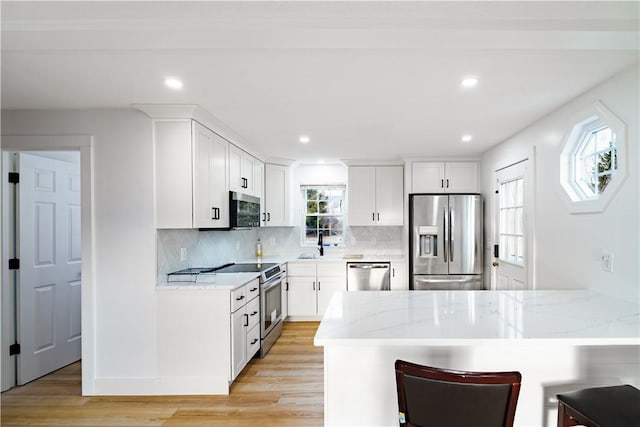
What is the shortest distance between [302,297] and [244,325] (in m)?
1.70

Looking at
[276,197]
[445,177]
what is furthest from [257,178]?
[445,177]

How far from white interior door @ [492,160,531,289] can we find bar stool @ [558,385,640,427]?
1.71m

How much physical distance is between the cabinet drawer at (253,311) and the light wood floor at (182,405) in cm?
44

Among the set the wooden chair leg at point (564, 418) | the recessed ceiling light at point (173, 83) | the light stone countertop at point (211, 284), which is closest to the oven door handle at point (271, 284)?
the light stone countertop at point (211, 284)

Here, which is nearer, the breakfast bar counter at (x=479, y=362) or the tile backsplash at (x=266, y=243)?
the breakfast bar counter at (x=479, y=362)

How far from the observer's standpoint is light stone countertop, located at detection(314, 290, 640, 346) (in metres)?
1.40

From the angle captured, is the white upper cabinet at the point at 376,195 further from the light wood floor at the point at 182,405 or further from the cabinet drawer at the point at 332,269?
the light wood floor at the point at 182,405

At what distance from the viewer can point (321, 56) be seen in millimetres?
1813

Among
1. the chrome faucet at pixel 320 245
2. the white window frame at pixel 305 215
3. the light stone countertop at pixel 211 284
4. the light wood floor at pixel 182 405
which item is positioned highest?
the white window frame at pixel 305 215

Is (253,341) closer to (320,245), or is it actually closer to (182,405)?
(182,405)

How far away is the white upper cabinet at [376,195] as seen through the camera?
15.9 feet

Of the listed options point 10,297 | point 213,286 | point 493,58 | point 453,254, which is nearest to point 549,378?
point 493,58

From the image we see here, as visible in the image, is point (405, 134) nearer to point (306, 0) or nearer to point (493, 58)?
point (493, 58)

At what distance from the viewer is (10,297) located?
9.36 feet
